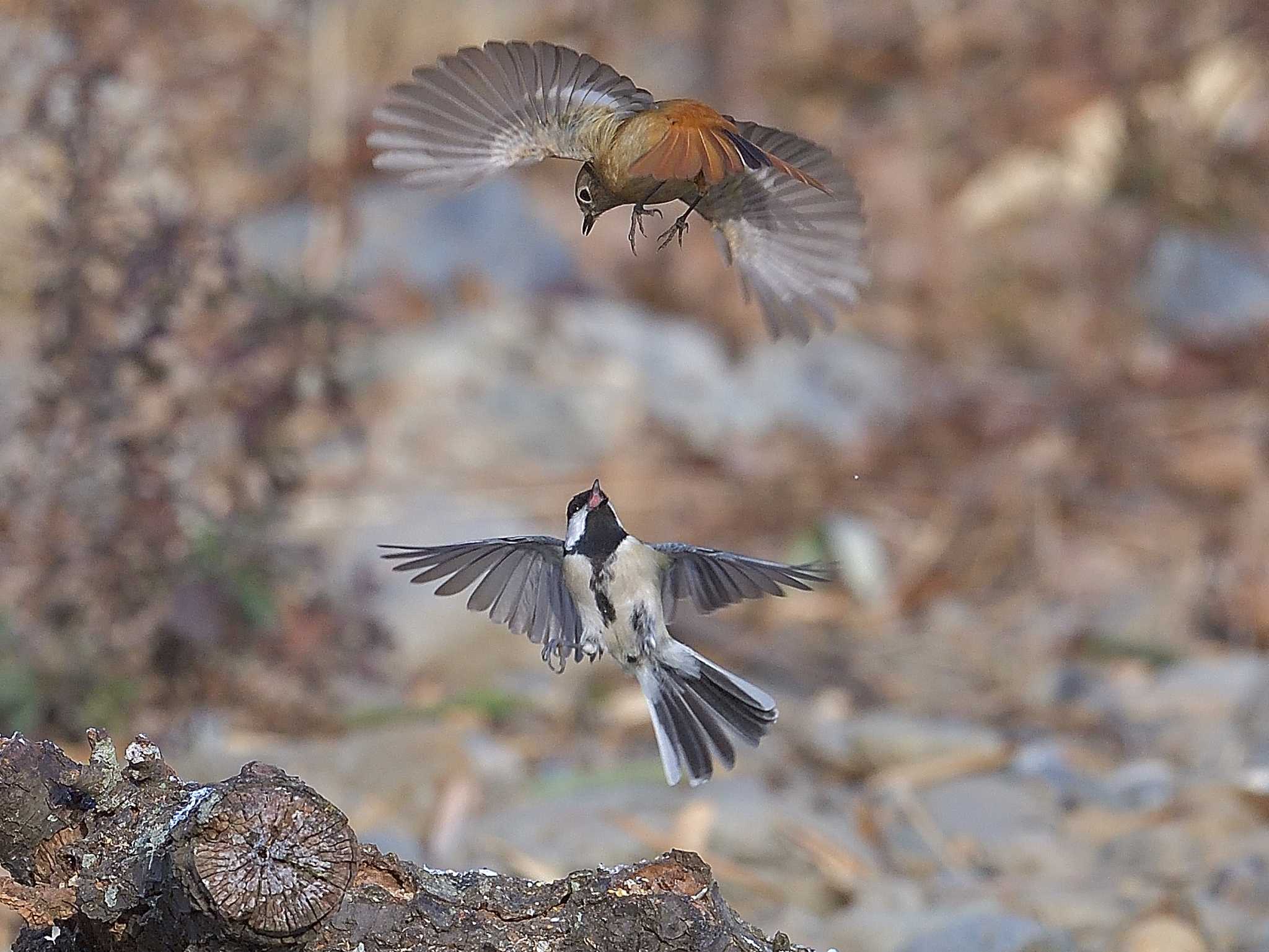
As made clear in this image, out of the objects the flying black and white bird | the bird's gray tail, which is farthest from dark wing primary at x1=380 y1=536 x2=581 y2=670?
the bird's gray tail

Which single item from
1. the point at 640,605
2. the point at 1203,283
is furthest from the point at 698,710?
the point at 1203,283

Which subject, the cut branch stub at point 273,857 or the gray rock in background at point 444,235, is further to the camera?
the gray rock in background at point 444,235

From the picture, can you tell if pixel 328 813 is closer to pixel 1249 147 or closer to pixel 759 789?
pixel 759 789

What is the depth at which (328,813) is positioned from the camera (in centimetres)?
224

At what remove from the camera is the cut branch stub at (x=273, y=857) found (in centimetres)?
218

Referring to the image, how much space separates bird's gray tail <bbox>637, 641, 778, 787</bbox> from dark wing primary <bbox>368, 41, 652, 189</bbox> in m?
0.76

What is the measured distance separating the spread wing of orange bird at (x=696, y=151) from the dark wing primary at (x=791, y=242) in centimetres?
42

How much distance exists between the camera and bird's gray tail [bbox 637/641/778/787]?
100 inches

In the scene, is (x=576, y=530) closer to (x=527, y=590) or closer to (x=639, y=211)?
(x=527, y=590)

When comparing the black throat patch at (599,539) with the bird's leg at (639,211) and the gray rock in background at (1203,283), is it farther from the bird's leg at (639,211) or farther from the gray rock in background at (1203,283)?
the gray rock in background at (1203,283)

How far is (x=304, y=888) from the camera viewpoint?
222 centimetres

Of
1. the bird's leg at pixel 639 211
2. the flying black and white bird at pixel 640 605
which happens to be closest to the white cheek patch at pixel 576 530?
the flying black and white bird at pixel 640 605

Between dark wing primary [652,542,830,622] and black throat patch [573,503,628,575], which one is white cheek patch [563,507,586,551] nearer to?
black throat patch [573,503,628,575]

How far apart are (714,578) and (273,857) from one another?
739 mm
